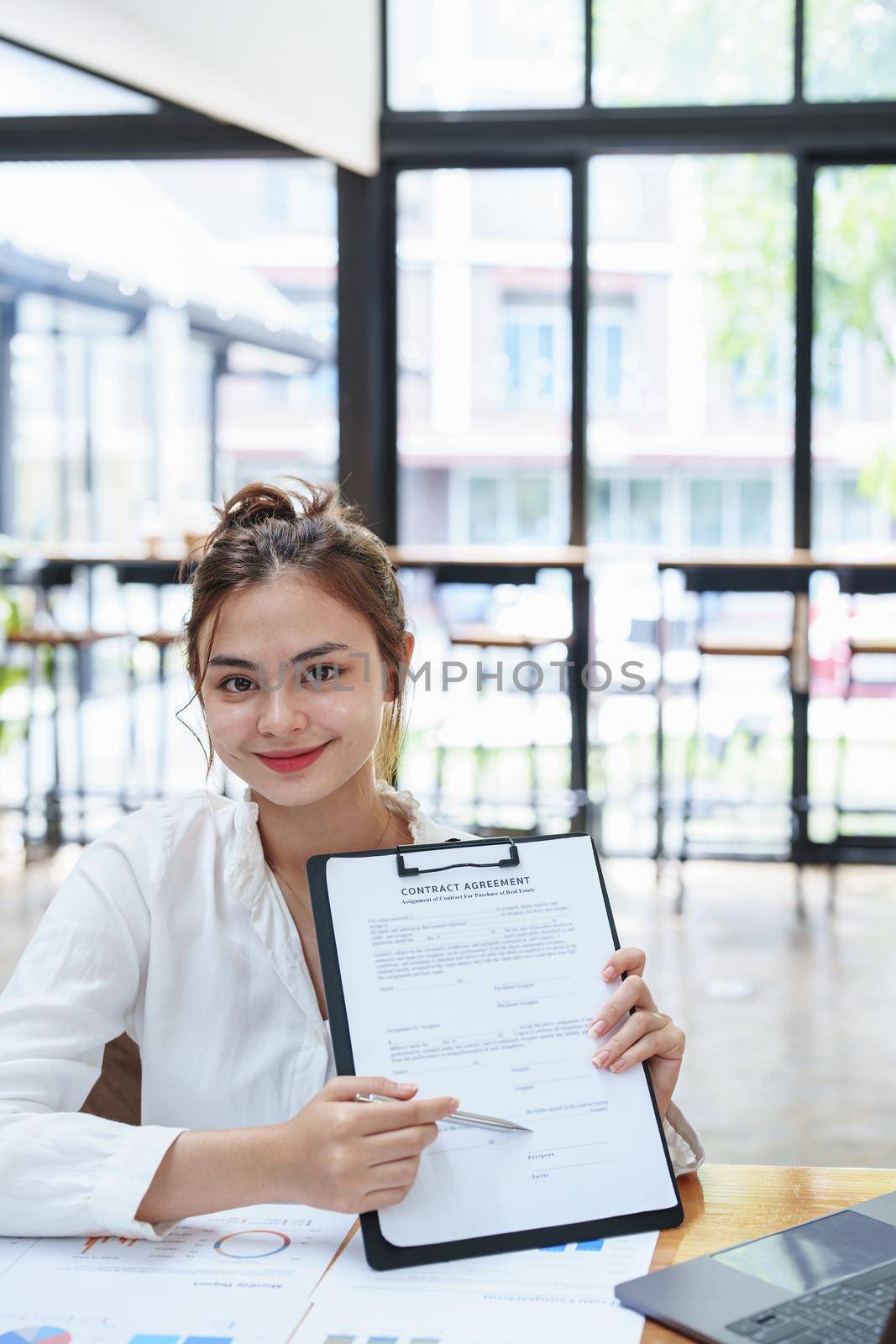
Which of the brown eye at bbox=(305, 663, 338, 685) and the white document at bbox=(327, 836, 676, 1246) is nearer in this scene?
the white document at bbox=(327, 836, 676, 1246)

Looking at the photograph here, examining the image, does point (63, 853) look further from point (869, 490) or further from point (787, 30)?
point (787, 30)

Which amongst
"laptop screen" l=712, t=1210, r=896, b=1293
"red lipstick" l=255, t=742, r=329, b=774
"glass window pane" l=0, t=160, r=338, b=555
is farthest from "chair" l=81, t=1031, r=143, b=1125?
"glass window pane" l=0, t=160, r=338, b=555

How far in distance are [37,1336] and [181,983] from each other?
0.44 m

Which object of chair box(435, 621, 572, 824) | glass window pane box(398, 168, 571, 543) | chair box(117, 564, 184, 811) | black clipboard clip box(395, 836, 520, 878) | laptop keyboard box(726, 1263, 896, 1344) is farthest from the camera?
glass window pane box(398, 168, 571, 543)

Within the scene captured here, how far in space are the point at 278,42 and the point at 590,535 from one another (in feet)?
6.85

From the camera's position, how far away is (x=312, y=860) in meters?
1.05

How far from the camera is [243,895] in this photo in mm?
1313

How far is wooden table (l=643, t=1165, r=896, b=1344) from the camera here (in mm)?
984

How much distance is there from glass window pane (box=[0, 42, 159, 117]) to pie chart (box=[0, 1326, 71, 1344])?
5.08 metres

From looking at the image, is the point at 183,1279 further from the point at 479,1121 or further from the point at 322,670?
the point at 322,670

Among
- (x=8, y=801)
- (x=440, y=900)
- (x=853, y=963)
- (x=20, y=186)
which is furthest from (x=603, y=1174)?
(x=20, y=186)

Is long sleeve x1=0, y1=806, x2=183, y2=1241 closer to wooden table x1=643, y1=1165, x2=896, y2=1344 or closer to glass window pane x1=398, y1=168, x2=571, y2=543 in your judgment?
wooden table x1=643, y1=1165, x2=896, y2=1344

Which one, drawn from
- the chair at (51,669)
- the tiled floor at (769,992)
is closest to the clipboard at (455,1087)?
the tiled floor at (769,992)

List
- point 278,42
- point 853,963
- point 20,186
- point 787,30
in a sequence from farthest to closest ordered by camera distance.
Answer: point 20,186 → point 787,30 → point 278,42 → point 853,963
